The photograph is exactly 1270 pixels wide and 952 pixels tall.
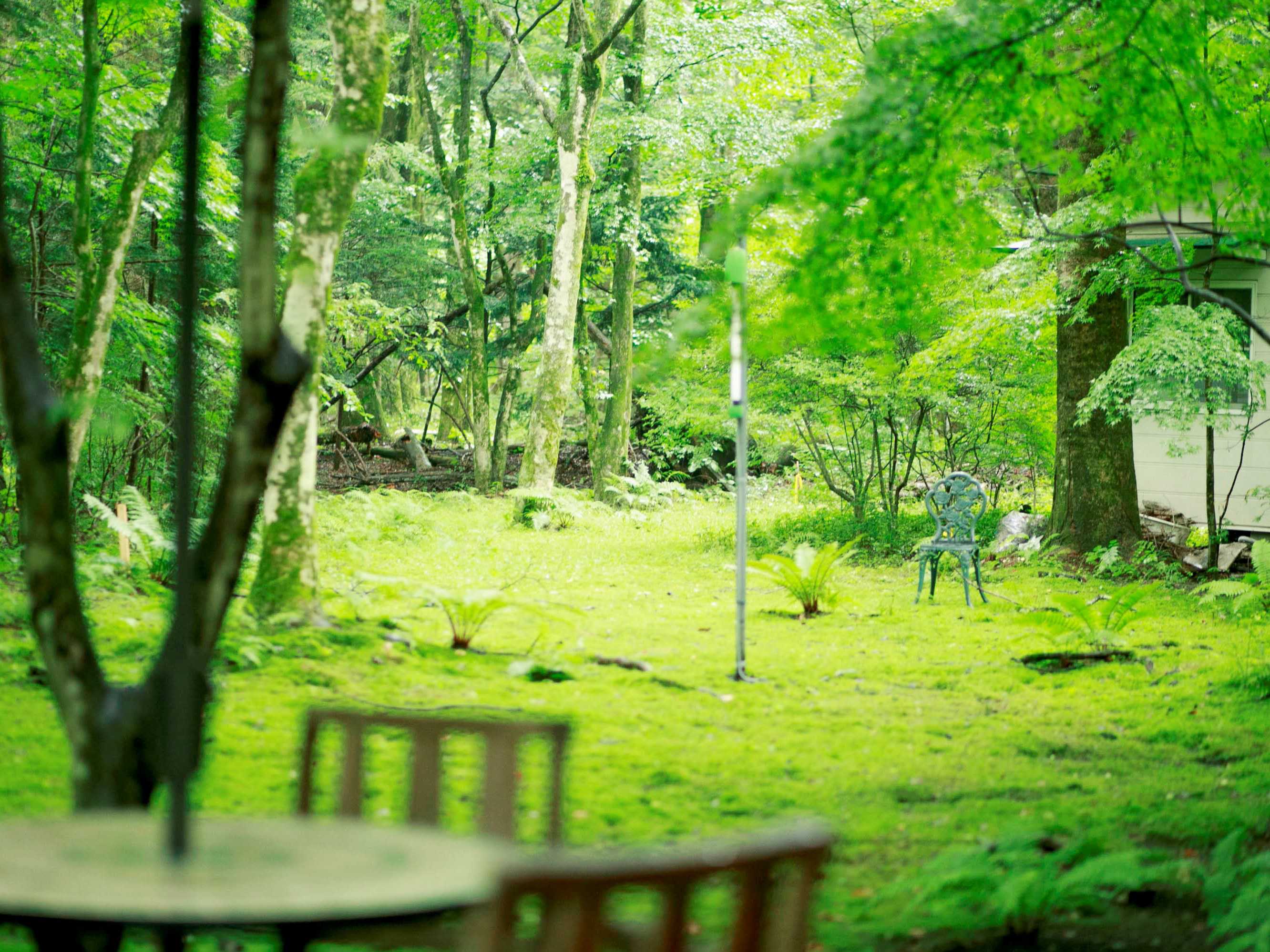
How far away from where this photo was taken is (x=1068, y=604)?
811cm

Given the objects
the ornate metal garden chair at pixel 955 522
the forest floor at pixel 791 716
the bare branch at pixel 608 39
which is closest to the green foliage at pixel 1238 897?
the forest floor at pixel 791 716

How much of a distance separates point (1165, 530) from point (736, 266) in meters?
9.28

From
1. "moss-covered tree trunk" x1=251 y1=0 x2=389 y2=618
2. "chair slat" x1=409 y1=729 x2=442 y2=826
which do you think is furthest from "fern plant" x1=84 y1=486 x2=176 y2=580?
"chair slat" x1=409 y1=729 x2=442 y2=826

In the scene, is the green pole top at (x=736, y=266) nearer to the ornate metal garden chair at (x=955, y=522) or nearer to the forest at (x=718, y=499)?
the forest at (x=718, y=499)

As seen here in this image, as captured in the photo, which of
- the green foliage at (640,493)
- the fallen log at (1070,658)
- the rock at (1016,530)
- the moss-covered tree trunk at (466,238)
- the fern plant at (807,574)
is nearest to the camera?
the fallen log at (1070,658)

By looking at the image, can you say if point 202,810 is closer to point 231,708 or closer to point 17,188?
point 231,708

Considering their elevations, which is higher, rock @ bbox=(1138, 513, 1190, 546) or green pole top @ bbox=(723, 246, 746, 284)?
green pole top @ bbox=(723, 246, 746, 284)

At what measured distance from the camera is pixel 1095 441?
12.2 m

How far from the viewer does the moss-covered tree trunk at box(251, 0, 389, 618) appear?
291 inches

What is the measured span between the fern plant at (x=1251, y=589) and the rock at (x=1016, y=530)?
314 centimetres

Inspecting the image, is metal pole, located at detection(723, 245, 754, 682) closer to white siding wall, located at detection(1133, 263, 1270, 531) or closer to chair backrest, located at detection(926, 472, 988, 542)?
chair backrest, located at detection(926, 472, 988, 542)

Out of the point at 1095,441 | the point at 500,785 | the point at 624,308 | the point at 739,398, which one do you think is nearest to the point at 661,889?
the point at 500,785

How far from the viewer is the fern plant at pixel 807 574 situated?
32.2 ft

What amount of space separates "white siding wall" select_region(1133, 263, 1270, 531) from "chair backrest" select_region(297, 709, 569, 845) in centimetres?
1205
